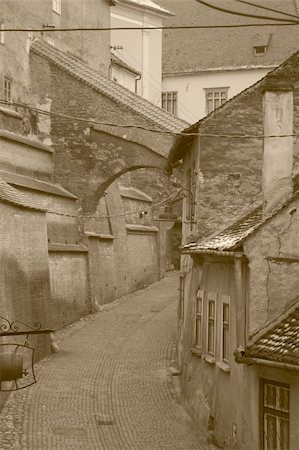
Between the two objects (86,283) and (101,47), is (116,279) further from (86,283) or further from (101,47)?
(101,47)

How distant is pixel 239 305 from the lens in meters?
18.3

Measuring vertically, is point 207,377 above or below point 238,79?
below

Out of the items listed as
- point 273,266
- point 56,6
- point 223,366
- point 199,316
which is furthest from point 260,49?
point 273,266

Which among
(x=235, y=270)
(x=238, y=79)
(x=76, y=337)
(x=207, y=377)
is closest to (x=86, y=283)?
(x=76, y=337)

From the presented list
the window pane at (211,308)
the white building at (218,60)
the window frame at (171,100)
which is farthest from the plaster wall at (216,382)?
the window frame at (171,100)

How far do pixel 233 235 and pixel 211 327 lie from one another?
2.27m

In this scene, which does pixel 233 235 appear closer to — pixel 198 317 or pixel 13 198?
pixel 198 317

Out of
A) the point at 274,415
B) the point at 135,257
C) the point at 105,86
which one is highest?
the point at 105,86

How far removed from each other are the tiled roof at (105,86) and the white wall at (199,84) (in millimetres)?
24541

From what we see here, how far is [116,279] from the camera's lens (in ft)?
140

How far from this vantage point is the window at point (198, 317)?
887 inches

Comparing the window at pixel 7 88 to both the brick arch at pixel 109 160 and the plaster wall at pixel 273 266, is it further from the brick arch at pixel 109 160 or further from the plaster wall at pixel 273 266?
the plaster wall at pixel 273 266

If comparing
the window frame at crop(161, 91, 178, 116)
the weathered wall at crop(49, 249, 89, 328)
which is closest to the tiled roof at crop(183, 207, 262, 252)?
the weathered wall at crop(49, 249, 89, 328)

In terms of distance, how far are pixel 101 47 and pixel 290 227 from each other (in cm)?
2917
